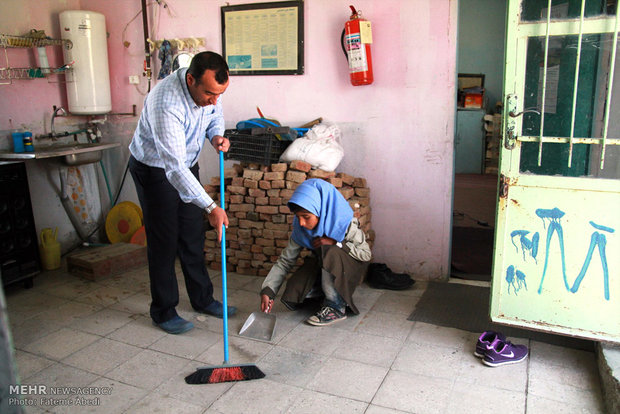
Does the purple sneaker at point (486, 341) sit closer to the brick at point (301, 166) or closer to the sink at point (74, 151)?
the brick at point (301, 166)

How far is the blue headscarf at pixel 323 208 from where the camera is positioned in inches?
118

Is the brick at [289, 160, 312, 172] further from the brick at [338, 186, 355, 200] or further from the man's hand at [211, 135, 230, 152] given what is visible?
the man's hand at [211, 135, 230, 152]

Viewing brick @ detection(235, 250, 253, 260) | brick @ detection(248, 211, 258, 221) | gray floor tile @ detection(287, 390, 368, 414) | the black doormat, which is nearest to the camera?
gray floor tile @ detection(287, 390, 368, 414)

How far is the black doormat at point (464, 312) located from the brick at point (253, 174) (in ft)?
4.78

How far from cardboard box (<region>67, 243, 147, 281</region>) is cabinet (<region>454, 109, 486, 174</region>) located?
5789 millimetres

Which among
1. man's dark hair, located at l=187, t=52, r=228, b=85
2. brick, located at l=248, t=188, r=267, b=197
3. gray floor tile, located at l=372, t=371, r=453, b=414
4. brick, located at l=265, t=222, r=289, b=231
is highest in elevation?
man's dark hair, located at l=187, t=52, r=228, b=85

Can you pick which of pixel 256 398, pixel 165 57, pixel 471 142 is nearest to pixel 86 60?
pixel 165 57

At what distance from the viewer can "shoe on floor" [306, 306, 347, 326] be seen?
3.14 metres

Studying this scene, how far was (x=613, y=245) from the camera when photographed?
244cm

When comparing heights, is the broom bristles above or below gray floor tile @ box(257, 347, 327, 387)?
above

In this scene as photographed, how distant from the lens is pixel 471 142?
27.8ft

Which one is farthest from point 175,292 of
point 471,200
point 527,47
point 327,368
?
point 471,200

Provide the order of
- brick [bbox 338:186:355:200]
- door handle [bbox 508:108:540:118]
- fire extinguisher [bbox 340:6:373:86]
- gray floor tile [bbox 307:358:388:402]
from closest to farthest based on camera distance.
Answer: gray floor tile [bbox 307:358:388:402], door handle [bbox 508:108:540:118], fire extinguisher [bbox 340:6:373:86], brick [bbox 338:186:355:200]

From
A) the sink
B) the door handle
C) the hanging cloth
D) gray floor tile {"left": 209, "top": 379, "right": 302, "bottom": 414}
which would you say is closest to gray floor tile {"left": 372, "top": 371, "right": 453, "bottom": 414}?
gray floor tile {"left": 209, "top": 379, "right": 302, "bottom": 414}
